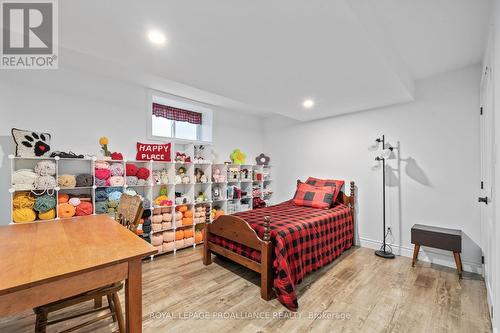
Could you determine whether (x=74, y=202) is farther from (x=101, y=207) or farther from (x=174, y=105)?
(x=174, y=105)

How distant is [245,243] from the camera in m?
2.36

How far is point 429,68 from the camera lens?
2793mm

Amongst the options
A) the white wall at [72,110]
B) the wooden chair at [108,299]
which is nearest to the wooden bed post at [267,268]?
the wooden chair at [108,299]

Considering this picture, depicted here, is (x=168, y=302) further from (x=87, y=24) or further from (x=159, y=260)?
(x=87, y=24)

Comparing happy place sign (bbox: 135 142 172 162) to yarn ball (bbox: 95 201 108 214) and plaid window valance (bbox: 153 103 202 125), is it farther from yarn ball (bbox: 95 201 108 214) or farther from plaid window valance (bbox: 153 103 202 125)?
yarn ball (bbox: 95 201 108 214)

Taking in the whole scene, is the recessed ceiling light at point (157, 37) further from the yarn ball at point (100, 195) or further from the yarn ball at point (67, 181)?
the yarn ball at point (100, 195)

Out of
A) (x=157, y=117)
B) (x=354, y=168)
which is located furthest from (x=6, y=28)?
(x=354, y=168)

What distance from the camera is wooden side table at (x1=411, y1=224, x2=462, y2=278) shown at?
2467mm

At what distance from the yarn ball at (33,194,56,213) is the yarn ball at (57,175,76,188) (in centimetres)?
17

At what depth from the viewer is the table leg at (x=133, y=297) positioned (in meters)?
1.15

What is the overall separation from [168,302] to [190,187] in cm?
→ 181

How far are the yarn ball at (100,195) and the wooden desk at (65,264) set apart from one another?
1.09 metres

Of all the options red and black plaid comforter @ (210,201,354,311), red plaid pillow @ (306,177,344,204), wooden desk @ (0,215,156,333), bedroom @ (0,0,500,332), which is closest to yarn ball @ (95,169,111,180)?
bedroom @ (0,0,500,332)

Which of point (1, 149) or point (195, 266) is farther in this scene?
point (195, 266)
